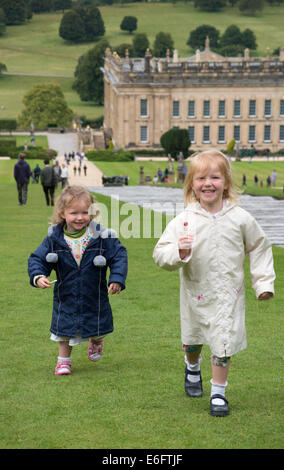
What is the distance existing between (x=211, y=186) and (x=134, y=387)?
1768 millimetres

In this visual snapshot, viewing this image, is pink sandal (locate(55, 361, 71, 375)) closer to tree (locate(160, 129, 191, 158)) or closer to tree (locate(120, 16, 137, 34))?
tree (locate(160, 129, 191, 158))

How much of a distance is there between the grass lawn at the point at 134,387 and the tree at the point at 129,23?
167644mm

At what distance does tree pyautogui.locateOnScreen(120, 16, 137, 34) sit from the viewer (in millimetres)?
172750

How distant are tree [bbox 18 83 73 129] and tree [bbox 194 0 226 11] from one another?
80.9m

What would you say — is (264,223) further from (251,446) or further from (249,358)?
(251,446)

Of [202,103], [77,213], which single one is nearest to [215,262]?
[77,213]

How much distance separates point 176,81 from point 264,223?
87.3 meters

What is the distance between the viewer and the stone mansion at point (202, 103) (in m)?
104

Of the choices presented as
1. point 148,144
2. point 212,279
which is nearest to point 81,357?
point 212,279

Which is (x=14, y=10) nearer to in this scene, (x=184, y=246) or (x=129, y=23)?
(x=129, y=23)

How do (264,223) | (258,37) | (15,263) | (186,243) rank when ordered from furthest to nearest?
(258,37)
(264,223)
(15,263)
(186,243)

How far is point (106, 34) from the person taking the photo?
175 meters

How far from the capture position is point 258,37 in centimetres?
16750

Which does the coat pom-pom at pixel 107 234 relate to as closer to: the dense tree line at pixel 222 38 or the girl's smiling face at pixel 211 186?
the girl's smiling face at pixel 211 186
